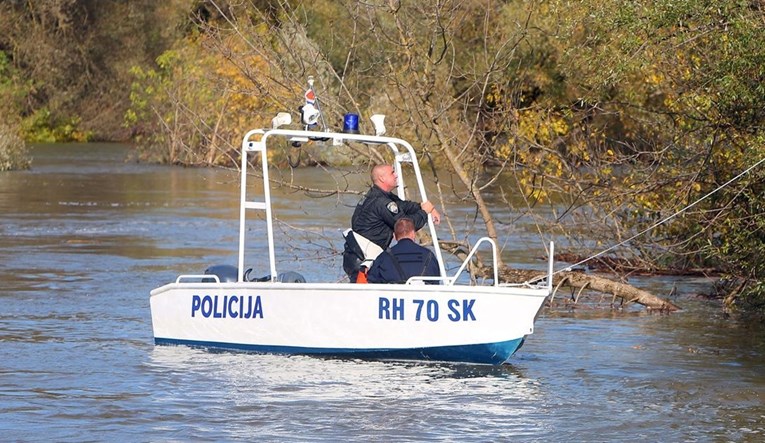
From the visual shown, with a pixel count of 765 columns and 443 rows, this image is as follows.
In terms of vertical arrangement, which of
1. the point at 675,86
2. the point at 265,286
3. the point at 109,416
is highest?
the point at 675,86

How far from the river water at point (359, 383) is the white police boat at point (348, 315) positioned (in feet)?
0.54

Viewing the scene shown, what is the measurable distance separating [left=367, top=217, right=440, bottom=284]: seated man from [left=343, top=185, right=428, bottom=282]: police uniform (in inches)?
12.0

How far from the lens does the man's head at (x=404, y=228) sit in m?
12.2

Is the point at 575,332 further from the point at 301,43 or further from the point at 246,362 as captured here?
the point at 301,43

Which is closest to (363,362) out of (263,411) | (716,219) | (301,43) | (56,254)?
(263,411)

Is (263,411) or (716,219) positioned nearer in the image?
(263,411)

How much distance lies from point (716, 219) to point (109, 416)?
667cm

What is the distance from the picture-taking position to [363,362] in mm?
12266

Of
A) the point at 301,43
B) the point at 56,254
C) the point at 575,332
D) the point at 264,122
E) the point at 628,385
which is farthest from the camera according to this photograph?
the point at 264,122

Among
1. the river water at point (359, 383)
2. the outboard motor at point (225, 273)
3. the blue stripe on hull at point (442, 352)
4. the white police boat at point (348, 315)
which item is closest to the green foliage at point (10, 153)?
the river water at point (359, 383)

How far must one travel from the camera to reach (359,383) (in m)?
11.5

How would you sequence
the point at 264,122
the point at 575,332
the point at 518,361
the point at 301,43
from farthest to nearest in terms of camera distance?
the point at 264,122, the point at 301,43, the point at 575,332, the point at 518,361

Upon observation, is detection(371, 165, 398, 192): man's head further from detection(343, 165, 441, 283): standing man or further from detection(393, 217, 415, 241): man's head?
detection(393, 217, 415, 241): man's head

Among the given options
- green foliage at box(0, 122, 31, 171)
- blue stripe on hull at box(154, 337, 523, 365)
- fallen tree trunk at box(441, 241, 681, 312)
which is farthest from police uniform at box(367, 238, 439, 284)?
green foliage at box(0, 122, 31, 171)
